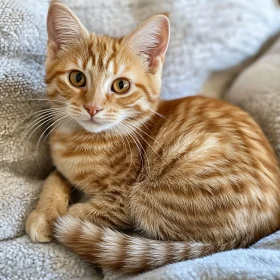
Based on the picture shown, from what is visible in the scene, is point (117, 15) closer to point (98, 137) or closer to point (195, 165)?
point (98, 137)

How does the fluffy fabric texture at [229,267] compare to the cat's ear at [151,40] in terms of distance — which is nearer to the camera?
the fluffy fabric texture at [229,267]

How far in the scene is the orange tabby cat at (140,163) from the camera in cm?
101

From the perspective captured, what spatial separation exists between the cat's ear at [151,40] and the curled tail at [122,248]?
0.50 metres

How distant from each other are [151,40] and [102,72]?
0.59 ft

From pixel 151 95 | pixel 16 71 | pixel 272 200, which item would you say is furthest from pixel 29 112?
pixel 272 200

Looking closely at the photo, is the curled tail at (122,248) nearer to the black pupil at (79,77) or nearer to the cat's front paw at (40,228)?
the cat's front paw at (40,228)

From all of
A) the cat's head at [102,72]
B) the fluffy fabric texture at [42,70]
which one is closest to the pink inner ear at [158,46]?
the cat's head at [102,72]

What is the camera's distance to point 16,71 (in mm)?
1190

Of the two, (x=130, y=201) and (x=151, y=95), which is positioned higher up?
(x=151, y=95)

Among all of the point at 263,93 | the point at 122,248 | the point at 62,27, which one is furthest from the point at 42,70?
the point at 263,93

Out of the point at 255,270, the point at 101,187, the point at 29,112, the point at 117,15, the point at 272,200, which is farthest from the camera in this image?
the point at 117,15

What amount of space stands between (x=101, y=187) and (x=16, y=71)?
428mm

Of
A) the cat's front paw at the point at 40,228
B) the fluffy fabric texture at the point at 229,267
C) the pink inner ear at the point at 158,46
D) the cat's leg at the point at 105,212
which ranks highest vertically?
the pink inner ear at the point at 158,46

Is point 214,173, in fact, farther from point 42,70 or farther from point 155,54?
point 42,70
